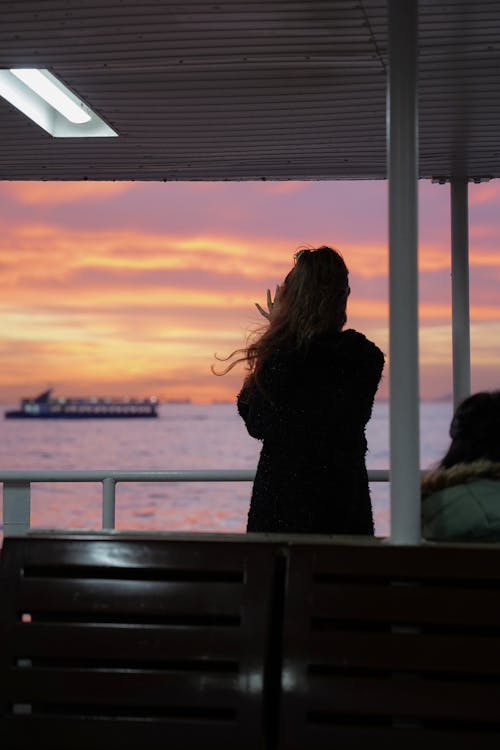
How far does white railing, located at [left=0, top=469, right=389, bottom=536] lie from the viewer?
4.52 metres

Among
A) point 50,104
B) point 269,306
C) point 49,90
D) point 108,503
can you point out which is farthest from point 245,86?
point 108,503

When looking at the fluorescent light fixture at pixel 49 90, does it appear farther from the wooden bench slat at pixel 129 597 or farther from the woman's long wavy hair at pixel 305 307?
the wooden bench slat at pixel 129 597

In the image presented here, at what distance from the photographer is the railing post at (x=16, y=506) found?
452 centimetres

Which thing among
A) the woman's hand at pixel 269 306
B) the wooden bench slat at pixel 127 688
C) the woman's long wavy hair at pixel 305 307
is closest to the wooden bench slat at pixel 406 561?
the wooden bench slat at pixel 127 688

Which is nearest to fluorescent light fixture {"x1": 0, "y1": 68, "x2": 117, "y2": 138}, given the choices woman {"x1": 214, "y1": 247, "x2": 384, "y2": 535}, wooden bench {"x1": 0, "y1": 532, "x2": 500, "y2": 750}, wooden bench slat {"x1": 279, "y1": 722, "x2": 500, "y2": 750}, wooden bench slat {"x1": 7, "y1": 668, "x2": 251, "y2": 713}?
woman {"x1": 214, "y1": 247, "x2": 384, "y2": 535}

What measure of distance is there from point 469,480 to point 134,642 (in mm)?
891

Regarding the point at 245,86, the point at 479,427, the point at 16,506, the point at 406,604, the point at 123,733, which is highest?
the point at 245,86

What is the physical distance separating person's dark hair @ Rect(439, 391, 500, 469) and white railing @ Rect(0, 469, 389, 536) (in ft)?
5.80

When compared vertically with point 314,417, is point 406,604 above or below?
below

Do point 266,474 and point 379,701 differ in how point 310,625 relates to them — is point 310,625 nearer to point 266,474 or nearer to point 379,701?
point 379,701

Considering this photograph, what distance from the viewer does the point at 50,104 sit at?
4.53 metres

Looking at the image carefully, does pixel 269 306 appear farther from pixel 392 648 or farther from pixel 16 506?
pixel 16 506

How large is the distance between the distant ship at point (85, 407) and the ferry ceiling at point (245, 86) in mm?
62429

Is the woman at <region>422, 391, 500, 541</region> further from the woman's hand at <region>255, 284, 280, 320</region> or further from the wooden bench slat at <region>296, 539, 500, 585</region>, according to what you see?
the woman's hand at <region>255, 284, 280, 320</region>
